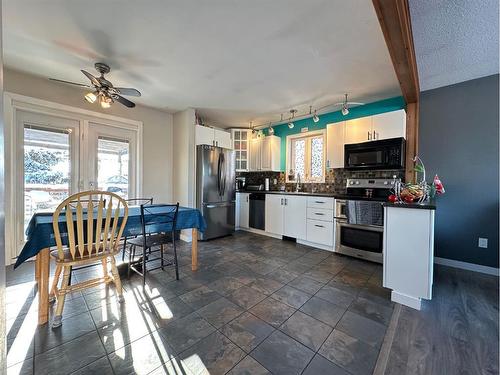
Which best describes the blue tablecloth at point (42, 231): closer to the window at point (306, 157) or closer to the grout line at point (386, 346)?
the grout line at point (386, 346)

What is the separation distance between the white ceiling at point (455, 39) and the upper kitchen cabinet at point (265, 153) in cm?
260

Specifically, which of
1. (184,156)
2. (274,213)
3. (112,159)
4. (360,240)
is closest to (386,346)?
(360,240)

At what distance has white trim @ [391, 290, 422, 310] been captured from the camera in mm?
1924

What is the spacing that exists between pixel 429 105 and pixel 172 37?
132 inches

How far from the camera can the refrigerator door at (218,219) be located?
3886 millimetres

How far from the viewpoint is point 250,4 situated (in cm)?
169

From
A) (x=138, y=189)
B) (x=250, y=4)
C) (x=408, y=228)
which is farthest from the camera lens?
(x=138, y=189)

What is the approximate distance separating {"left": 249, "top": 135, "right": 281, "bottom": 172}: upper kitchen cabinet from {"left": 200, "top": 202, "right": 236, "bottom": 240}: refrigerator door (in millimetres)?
1128

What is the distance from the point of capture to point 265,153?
479 cm

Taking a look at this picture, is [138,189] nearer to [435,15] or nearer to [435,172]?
[435,15]

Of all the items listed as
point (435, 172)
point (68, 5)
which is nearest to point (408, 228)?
point (435, 172)

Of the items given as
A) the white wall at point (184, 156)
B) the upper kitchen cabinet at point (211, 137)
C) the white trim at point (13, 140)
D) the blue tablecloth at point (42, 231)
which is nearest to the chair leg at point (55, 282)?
the blue tablecloth at point (42, 231)

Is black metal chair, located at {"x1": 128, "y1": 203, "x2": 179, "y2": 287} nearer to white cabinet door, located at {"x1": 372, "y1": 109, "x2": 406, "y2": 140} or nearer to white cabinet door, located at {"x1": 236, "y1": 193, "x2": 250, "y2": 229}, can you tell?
white cabinet door, located at {"x1": 236, "y1": 193, "x2": 250, "y2": 229}

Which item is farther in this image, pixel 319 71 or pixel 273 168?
pixel 273 168
